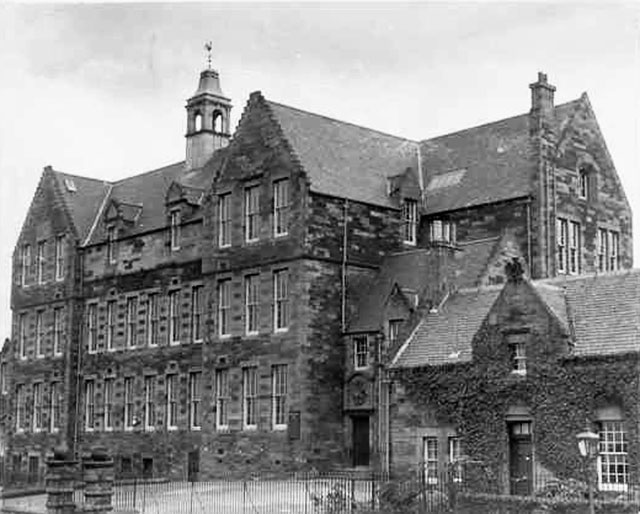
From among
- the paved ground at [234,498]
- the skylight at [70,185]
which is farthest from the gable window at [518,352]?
the skylight at [70,185]

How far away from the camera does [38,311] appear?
66.4 meters

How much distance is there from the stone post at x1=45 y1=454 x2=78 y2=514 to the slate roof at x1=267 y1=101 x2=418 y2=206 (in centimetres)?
1660

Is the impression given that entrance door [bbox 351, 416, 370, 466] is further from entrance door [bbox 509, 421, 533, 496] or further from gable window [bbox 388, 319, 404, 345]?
entrance door [bbox 509, 421, 533, 496]

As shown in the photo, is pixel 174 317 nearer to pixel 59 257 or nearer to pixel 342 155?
pixel 342 155

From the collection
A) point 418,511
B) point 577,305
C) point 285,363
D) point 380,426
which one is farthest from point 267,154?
point 418,511

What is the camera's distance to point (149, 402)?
2259 inches

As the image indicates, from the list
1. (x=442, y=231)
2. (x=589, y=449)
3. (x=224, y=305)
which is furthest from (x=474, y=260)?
(x=589, y=449)

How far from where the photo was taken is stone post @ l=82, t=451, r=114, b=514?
36406 mm

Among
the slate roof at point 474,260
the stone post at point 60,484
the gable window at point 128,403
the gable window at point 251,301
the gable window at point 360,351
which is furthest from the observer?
the gable window at point 128,403

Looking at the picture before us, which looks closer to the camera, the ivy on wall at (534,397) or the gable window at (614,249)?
the ivy on wall at (534,397)

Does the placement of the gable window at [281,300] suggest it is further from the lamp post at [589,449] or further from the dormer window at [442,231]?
the lamp post at [589,449]

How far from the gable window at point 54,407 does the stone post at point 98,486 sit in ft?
87.6

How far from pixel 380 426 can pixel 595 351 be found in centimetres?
1188

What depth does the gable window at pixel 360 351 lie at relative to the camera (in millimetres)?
47875
